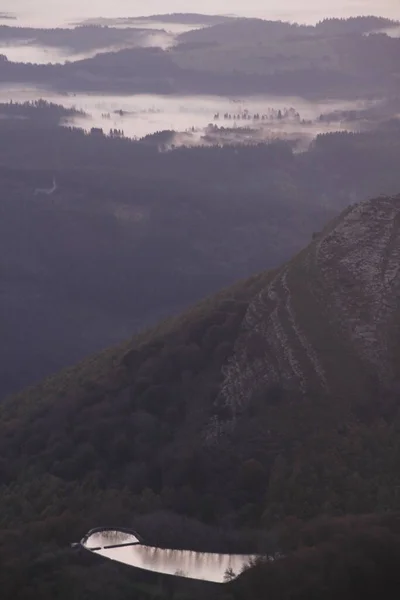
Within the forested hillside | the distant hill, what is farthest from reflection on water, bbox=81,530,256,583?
the forested hillside

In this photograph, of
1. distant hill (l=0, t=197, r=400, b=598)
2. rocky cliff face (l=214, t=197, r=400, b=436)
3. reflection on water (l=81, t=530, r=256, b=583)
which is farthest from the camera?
rocky cliff face (l=214, t=197, r=400, b=436)

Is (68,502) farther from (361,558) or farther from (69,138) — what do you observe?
(69,138)

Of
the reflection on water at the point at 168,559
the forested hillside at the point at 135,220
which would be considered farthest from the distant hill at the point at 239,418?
the forested hillside at the point at 135,220

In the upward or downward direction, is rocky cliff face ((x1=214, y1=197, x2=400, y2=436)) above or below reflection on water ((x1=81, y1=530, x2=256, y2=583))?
above

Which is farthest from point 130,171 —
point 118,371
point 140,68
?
point 118,371

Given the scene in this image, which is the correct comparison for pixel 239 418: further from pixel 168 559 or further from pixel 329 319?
pixel 168 559

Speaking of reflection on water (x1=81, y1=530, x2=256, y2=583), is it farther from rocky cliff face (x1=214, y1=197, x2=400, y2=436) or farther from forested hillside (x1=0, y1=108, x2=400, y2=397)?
forested hillside (x1=0, y1=108, x2=400, y2=397)
